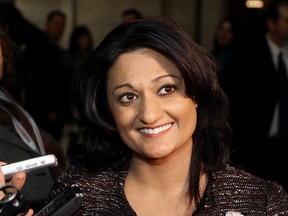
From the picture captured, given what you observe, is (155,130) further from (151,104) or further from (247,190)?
(247,190)

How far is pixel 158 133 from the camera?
2064 millimetres

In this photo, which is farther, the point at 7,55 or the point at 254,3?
the point at 254,3

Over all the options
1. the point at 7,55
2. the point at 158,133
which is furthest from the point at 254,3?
the point at 158,133

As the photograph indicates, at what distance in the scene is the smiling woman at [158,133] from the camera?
2070 millimetres

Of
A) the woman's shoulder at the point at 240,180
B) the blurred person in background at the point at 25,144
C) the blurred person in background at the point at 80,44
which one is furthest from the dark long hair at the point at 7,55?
the blurred person in background at the point at 80,44

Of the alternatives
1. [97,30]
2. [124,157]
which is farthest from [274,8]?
[97,30]

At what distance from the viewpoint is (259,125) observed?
14.0 ft

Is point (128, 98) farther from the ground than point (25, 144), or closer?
farther from the ground

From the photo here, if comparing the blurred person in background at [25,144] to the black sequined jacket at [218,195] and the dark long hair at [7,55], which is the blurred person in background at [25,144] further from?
the black sequined jacket at [218,195]

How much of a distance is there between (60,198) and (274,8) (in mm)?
2955

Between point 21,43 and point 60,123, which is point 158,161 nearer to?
point 21,43

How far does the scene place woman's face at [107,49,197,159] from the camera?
2.05 meters

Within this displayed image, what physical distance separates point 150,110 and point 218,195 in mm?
353

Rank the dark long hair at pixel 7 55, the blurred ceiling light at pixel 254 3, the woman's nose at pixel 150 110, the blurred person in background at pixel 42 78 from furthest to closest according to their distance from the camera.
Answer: the blurred ceiling light at pixel 254 3 < the blurred person in background at pixel 42 78 < the dark long hair at pixel 7 55 < the woman's nose at pixel 150 110
